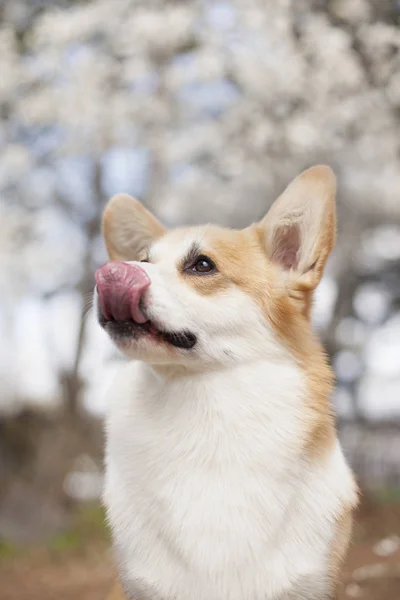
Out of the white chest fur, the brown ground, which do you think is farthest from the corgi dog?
the brown ground

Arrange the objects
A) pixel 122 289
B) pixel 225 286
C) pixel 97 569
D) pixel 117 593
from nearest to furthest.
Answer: pixel 122 289 → pixel 225 286 → pixel 117 593 → pixel 97 569

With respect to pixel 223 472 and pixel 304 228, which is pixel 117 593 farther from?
pixel 304 228

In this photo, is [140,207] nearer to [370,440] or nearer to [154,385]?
[154,385]

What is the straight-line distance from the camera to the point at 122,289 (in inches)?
42.7

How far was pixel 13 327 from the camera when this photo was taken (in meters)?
3.01

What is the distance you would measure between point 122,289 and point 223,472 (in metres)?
0.36

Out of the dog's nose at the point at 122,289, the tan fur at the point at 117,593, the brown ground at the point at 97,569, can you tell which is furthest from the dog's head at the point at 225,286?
the brown ground at the point at 97,569

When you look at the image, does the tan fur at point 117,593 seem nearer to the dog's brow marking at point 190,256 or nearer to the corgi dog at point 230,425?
the corgi dog at point 230,425

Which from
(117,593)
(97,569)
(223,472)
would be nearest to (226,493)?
(223,472)

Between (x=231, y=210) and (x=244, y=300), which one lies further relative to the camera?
(x=231, y=210)

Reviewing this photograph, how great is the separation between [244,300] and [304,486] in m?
0.34

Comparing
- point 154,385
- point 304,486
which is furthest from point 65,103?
point 304,486

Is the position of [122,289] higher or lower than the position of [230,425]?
higher

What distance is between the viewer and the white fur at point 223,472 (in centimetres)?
115
